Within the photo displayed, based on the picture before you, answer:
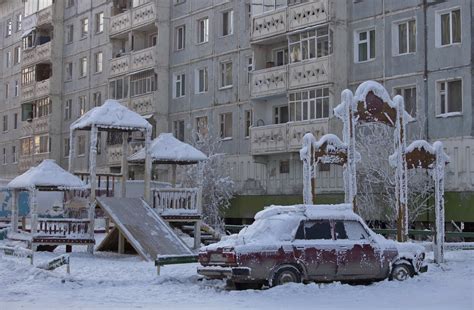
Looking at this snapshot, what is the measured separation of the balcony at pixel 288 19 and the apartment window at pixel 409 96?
14.9 ft

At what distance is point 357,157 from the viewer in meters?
22.5

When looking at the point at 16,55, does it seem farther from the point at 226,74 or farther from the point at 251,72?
the point at 251,72

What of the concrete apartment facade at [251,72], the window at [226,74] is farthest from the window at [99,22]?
the window at [226,74]

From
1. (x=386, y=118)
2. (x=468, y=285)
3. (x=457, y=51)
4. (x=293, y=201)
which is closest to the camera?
(x=468, y=285)

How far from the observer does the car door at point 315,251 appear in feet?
54.5

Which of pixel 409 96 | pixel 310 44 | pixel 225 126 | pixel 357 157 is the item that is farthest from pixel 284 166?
pixel 357 157

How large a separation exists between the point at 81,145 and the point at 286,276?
41416mm

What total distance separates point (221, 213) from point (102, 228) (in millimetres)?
6815

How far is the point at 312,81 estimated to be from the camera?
36.2m

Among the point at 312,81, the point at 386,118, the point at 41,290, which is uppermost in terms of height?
the point at 312,81

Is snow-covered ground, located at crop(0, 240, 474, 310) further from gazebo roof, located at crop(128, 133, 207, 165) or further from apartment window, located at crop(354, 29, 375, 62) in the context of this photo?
apartment window, located at crop(354, 29, 375, 62)

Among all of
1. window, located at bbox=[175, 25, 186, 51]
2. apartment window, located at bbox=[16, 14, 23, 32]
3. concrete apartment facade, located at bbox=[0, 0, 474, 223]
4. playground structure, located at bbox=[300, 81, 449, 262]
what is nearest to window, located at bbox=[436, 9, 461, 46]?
concrete apartment facade, located at bbox=[0, 0, 474, 223]

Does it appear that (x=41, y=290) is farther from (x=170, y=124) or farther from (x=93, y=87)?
(x=93, y=87)

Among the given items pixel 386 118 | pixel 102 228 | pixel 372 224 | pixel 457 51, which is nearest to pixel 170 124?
pixel 102 228
